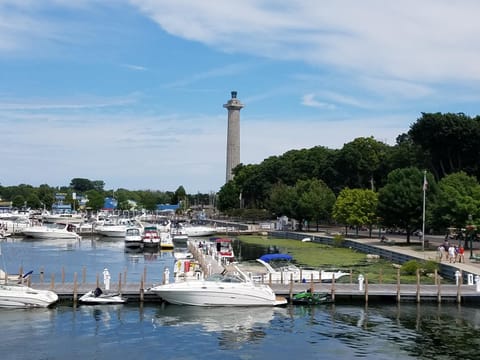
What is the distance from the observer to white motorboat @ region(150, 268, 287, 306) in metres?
38.5

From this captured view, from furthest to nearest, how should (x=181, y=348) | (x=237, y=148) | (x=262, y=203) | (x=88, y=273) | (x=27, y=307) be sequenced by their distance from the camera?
(x=237, y=148)
(x=262, y=203)
(x=88, y=273)
(x=27, y=307)
(x=181, y=348)

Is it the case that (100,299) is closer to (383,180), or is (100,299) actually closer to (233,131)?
(383,180)

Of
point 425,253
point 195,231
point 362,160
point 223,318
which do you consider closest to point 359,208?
point 425,253

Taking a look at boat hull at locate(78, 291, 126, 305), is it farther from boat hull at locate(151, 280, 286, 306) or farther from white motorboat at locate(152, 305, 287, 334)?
white motorboat at locate(152, 305, 287, 334)

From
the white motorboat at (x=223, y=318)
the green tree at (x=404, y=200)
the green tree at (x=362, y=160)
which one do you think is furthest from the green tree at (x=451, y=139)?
the white motorboat at (x=223, y=318)

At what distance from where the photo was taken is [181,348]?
29531mm

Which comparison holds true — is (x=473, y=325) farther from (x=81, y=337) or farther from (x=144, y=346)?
(x=81, y=337)

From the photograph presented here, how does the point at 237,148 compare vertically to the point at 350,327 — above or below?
above

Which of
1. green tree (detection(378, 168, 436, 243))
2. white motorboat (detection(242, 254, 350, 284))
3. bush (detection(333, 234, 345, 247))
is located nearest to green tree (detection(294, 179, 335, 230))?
bush (detection(333, 234, 345, 247))

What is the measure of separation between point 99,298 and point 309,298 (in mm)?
12832

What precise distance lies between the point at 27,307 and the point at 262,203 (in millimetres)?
124683

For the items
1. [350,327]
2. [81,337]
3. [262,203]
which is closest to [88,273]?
[81,337]

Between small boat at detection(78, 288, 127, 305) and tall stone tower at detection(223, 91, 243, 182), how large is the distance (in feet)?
516

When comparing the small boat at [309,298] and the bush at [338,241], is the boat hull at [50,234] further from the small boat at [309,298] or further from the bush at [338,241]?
the small boat at [309,298]
